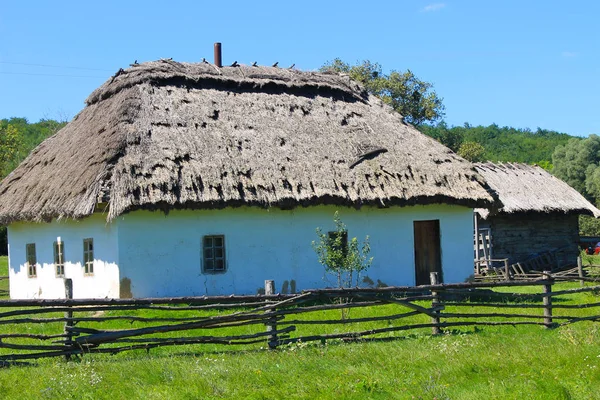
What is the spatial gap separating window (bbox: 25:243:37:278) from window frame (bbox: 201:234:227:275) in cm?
532

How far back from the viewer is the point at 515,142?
257ft

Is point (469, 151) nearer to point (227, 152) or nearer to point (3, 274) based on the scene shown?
point (3, 274)

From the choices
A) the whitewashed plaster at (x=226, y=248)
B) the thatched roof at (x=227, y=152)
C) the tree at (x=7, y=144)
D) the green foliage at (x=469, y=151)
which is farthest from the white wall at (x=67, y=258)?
the green foliage at (x=469, y=151)

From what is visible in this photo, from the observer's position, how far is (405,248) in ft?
60.5

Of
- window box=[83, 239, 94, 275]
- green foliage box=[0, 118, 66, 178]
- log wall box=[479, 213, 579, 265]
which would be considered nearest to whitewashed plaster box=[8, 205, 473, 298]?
window box=[83, 239, 94, 275]

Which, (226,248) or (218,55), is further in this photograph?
(218,55)

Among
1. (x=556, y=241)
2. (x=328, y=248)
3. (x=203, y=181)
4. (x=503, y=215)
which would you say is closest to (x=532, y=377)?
(x=328, y=248)

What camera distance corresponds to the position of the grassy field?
787cm

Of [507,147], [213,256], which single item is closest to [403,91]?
[213,256]

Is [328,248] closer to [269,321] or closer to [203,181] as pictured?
[203,181]

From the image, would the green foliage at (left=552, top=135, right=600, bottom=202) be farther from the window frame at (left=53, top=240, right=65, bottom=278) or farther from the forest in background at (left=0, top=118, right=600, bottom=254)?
the window frame at (left=53, top=240, right=65, bottom=278)

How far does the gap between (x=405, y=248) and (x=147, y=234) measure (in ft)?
21.1

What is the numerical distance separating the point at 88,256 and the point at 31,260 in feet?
10.9

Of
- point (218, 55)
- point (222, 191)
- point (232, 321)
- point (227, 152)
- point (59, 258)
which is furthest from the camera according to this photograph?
point (218, 55)
